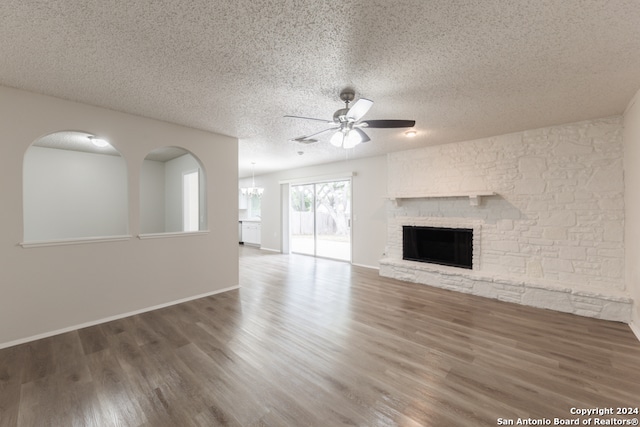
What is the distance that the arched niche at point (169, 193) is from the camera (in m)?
5.77

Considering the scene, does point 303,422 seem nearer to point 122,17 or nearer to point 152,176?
point 122,17

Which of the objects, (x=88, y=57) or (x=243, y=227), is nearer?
(x=88, y=57)

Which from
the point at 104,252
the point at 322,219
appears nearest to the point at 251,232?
the point at 322,219

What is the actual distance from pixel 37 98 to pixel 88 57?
48.8 inches

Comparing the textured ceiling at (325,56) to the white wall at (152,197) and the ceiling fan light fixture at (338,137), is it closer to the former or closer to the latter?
the ceiling fan light fixture at (338,137)

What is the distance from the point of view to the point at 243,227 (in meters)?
9.79

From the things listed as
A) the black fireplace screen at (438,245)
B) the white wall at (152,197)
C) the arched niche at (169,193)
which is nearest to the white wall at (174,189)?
the arched niche at (169,193)

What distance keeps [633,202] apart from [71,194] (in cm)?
859

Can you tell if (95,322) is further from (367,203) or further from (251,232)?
(251,232)

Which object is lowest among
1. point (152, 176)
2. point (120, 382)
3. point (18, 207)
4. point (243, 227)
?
point (120, 382)

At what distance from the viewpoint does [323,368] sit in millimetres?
2156

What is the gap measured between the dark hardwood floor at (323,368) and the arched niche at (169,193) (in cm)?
306

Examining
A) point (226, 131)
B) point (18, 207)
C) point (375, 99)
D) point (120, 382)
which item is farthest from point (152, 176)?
point (375, 99)

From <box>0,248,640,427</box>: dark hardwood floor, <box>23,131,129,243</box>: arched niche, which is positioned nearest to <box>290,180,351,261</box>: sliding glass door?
<box>0,248,640,427</box>: dark hardwood floor
